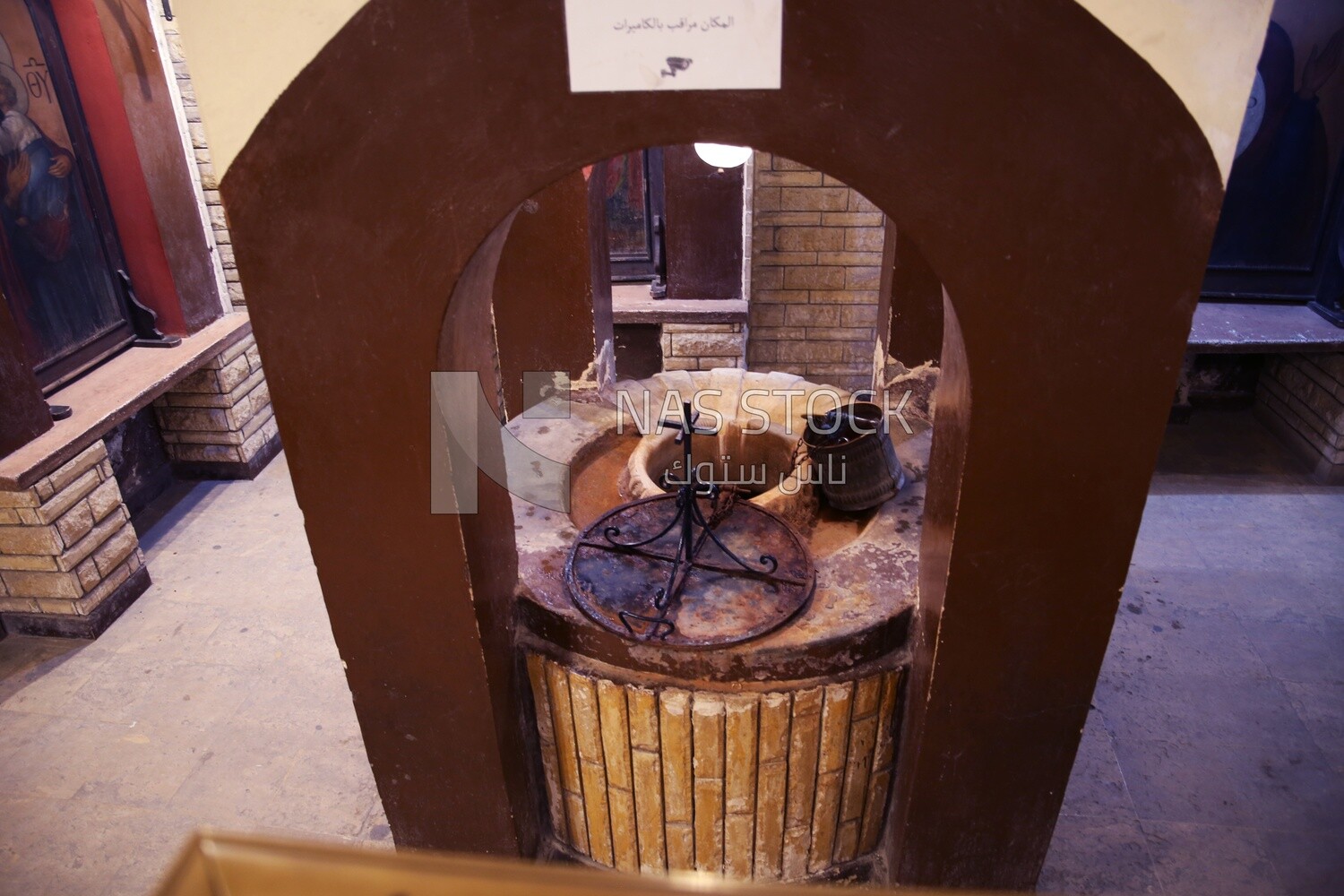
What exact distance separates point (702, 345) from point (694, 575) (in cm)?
349

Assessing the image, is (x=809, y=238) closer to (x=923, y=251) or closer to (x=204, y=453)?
(x=204, y=453)

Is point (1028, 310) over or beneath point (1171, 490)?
over

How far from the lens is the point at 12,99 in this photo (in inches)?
189

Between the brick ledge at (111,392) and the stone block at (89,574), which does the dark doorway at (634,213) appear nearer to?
the brick ledge at (111,392)

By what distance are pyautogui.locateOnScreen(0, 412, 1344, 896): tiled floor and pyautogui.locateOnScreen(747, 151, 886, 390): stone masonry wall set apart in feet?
7.79

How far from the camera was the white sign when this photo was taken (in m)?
1.75

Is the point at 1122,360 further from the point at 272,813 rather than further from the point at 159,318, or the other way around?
the point at 159,318

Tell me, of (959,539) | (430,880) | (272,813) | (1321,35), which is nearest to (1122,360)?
(959,539)

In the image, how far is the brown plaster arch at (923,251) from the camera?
1.75 meters

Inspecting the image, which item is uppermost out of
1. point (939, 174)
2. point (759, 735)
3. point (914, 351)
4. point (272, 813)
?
point (939, 174)

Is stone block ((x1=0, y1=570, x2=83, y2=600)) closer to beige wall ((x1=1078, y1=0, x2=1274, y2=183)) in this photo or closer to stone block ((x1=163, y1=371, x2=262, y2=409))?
stone block ((x1=163, y1=371, x2=262, y2=409))

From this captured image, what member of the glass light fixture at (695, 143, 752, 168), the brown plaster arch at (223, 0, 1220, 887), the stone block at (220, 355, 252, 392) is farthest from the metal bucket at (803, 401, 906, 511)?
the stone block at (220, 355, 252, 392)

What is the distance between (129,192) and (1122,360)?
567 cm

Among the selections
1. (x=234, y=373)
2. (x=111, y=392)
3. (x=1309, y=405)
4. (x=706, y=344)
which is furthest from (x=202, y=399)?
(x=1309, y=405)
